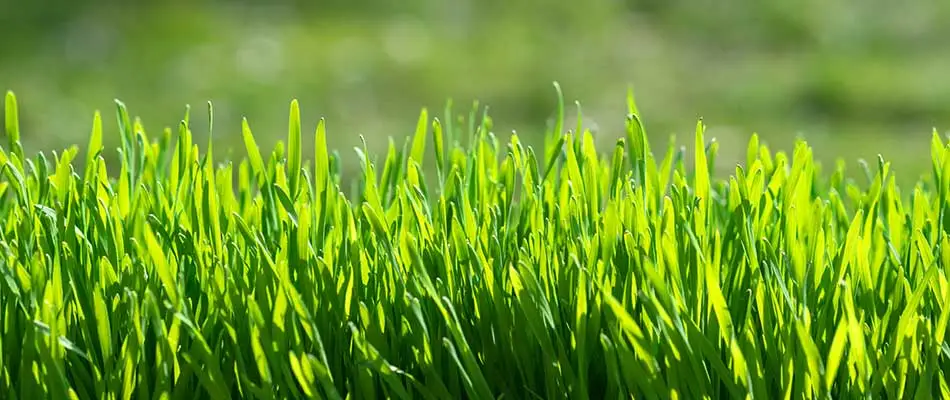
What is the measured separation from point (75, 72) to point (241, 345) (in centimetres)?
549

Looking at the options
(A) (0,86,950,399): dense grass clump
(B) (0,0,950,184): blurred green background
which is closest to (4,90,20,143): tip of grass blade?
(A) (0,86,950,399): dense grass clump

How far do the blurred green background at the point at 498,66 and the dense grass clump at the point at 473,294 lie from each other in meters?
3.54

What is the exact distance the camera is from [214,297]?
125 cm

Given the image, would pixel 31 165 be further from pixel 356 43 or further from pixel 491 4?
pixel 491 4

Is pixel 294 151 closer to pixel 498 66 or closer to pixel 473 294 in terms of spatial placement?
pixel 473 294

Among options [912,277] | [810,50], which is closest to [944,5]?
[810,50]

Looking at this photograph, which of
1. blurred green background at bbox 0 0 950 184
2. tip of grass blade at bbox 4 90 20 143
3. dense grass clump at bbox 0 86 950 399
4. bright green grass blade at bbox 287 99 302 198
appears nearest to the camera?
dense grass clump at bbox 0 86 950 399

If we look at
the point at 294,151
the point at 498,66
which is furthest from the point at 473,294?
the point at 498,66

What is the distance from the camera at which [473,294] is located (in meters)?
1.26

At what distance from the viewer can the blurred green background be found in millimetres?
5641

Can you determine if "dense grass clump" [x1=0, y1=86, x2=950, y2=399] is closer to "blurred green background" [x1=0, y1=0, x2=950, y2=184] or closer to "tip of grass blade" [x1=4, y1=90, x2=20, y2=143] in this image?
"tip of grass blade" [x1=4, y1=90, x2=20, y2=143]

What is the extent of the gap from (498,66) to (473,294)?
5269 mm

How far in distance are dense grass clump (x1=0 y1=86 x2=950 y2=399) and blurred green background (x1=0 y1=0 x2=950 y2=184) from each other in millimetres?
3543

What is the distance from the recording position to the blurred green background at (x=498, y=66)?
18.5 feet
